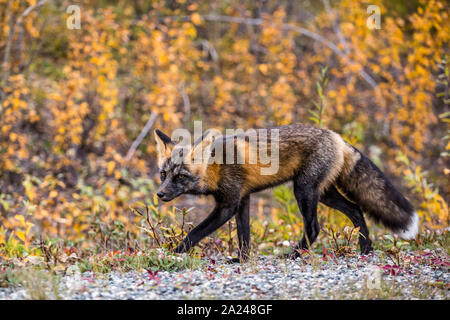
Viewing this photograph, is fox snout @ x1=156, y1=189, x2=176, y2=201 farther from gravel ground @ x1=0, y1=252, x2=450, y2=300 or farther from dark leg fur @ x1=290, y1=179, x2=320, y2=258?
dark leg fur @ x1=290, y1=179, x2=320, y2=258

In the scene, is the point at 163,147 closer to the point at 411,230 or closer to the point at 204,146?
the point at 204,146

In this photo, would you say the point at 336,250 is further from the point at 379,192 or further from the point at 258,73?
the point at 258,73

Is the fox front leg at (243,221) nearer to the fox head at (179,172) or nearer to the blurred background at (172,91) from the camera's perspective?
the fox head at (179,172)

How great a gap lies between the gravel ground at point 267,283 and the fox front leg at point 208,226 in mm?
386

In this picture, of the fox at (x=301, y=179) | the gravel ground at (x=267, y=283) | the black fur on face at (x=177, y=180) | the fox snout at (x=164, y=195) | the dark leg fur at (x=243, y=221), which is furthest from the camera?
the dark leg fur at (x=243, y=221)

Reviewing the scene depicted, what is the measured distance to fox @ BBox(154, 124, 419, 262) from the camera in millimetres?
5109

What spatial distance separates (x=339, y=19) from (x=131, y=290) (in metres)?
10.7

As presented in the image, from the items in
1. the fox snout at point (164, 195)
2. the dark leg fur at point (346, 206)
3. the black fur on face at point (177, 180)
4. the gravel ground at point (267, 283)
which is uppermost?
the black fur on face at point (177, 180)

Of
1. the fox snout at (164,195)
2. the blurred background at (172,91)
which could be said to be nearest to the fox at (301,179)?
the fox snout at (164,195)

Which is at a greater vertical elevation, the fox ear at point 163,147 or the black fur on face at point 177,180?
the fox ear at point 163,147

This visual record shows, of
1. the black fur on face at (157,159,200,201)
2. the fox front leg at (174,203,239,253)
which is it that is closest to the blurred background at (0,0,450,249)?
the fox front leg at (174,203,239,253)

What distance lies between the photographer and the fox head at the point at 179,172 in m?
5.00

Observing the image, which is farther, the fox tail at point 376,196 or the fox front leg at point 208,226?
the fox tail at point 376,196
